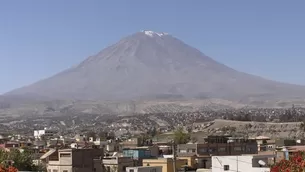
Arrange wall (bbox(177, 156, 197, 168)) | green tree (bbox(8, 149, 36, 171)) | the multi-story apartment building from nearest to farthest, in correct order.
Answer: green tree (bbox(8, 149, 36, 171))
wall (bbox(177, 156, 197, 168))
the multi-story apartment building

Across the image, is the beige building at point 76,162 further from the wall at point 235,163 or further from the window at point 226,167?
the window at point 226,167

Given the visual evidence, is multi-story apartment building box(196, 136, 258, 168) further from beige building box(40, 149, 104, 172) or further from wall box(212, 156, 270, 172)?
wall box(212, 156, 270, 172)

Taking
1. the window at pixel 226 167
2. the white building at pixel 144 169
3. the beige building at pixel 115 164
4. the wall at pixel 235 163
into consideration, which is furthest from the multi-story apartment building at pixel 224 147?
the window at pixel 226 167

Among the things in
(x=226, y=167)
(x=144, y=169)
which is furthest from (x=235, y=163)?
(x=144, y=169)

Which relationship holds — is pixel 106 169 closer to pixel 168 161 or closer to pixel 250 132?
pixel 168 161

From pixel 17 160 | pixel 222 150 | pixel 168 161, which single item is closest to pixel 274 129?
pixel 222 150

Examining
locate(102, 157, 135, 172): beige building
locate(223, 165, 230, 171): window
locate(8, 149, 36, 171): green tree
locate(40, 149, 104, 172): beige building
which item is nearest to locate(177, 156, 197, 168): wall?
locate(102, 157, 135, 172): beige building

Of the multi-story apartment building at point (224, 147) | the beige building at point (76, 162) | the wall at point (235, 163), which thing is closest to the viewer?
the wall at point (235, 163)

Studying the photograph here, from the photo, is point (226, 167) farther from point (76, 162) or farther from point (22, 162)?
point (22, 162)
